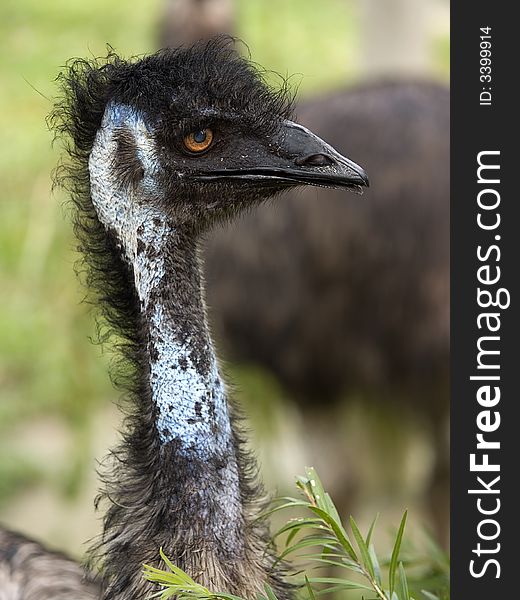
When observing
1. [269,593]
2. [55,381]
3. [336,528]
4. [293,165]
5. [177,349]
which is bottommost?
[269,593]

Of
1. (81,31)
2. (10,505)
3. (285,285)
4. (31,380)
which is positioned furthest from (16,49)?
(285,285)

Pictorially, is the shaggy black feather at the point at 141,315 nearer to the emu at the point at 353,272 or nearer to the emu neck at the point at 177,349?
the emu neck at the point at 177,349

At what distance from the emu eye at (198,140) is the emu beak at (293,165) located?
0.16 feet

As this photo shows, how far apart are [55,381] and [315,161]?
12.9 feet

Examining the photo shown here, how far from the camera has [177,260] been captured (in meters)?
2.38

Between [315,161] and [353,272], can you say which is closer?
[315,161]

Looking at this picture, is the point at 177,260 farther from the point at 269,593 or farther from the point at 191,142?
the point at 269,593

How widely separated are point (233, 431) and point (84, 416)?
3.53 meters

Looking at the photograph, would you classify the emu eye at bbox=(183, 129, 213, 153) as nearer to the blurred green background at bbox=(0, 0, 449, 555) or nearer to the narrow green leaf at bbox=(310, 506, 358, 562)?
the narrow green leaf at bbox=(310, 506, 358, 562)

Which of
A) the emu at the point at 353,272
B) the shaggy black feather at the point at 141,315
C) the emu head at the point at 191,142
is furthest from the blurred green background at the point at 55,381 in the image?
the emu head at the point at 191,142

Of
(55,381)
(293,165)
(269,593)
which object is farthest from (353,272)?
(269,593)

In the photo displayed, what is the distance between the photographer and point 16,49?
29.5 ft

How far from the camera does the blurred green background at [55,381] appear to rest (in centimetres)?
530

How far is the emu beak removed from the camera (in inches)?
92.4
